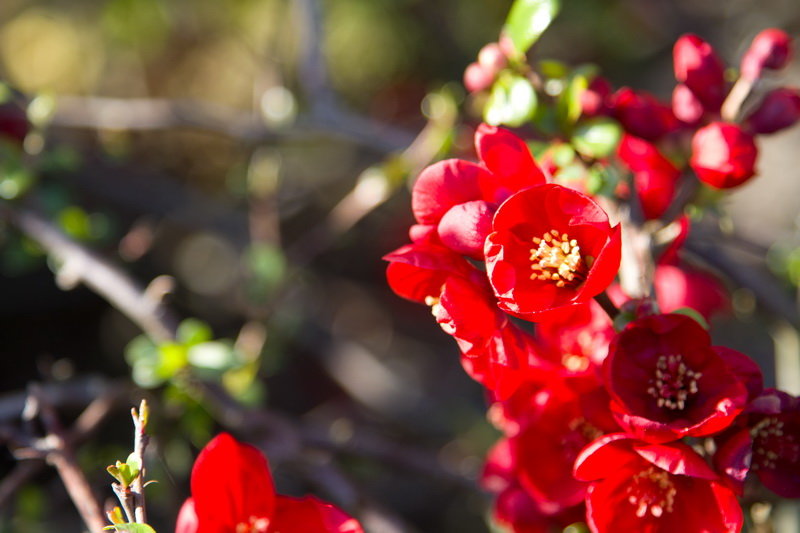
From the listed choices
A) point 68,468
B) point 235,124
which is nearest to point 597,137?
point 68,468

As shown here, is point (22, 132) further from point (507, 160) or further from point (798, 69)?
point (798, 69)

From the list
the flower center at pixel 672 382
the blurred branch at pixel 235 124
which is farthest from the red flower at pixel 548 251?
the blurred branch at pixel 235 124

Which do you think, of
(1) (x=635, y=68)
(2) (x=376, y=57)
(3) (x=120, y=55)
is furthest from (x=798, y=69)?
(3) (x=120, y=55)

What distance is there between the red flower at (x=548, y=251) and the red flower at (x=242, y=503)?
27 cm

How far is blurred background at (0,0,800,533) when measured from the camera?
1283mm

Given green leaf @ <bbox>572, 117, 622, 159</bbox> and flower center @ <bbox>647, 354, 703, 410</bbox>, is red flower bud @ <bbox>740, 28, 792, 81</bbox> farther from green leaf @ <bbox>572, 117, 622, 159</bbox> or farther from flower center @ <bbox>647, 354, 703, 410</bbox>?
flower center @ <bbox>647, 354, 703, 410</bbox>

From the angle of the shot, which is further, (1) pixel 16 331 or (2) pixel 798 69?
(2) pixel 798 69

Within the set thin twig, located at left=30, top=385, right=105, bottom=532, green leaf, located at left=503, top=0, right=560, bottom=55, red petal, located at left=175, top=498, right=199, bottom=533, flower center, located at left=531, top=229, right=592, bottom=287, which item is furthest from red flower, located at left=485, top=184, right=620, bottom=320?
thin twig, located at left=30, top=385, right=105, bottom=532

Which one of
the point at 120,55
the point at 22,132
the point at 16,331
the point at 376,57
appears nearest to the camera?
the point at 22,132

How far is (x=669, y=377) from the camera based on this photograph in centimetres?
74

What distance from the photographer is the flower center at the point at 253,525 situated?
748 millimetres

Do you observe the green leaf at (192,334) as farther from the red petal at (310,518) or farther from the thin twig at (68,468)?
the red petal at (310,518)

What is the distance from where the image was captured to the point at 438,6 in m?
2.76

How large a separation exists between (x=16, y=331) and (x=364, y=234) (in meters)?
1.08
